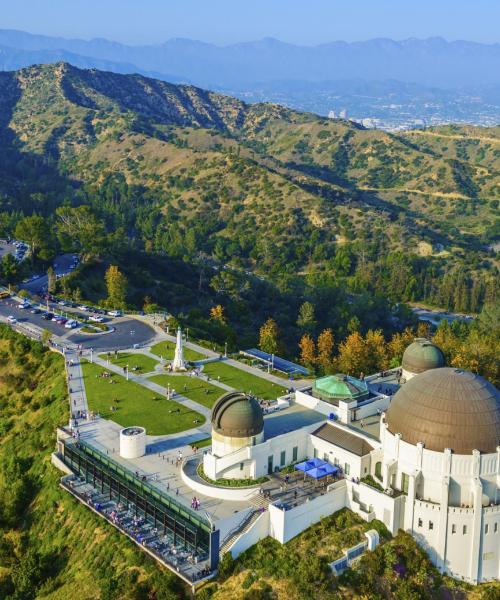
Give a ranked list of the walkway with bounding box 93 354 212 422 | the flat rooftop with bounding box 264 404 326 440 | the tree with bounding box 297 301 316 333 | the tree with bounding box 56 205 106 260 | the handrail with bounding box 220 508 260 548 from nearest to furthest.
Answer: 1. the handrail with bounding box 220 508 260 548
2. the flat rooftop with bounding box 264 404 326 440
3. the walkway with bounding box 93 354 212 422
4. the tree with bounding box 297 301 316 333
5. the tree with bounding box 56 205 106 260

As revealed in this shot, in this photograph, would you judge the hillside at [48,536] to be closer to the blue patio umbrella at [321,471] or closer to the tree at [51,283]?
the blue patio umbrella at [321,471]

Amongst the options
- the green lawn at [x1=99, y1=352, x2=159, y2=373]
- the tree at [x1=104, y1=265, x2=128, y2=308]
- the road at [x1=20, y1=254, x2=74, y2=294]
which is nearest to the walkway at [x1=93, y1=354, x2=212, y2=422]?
the green lawn at [x1=99, y1=352, x2=159, y2=373]

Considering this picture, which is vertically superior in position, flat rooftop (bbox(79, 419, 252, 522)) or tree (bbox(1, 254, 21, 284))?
tree (bbox(1, 254, 21, 284))

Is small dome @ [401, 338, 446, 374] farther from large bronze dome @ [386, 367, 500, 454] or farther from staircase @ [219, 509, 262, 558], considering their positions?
staircase @ [219, 509, 262, 558]

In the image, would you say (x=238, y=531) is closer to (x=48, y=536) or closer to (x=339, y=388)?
(x=48, y=536)

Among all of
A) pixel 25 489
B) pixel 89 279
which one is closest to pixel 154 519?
pixel 25 489

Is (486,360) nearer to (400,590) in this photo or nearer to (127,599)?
(400,590)

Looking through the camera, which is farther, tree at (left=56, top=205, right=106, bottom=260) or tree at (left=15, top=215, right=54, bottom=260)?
tree at (left=56, top=205, right=106, bottom=260)
